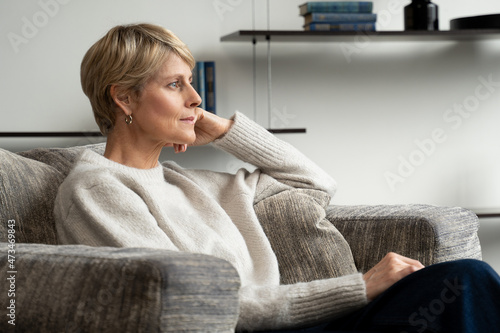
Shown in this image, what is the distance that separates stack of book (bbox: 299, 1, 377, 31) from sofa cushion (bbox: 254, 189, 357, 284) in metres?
0.98

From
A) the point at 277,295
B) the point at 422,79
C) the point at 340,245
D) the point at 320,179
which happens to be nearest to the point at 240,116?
the point at 320,179

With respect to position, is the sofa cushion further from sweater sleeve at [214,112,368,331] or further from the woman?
sweater sleeve at [214,112,368,331]

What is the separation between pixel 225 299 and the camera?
40.5 inches

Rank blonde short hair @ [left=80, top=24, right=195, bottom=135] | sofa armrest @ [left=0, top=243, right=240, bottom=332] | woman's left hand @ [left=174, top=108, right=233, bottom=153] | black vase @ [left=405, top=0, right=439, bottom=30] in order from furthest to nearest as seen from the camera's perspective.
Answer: black vase @ [left=405, top=0, right=439, bottom=30]
woman's left hand @ [left=174, top=108, right=233, bottom=153]
blonde short hair @ [left=80, top=24, right=195, bottom=135]
sofa armrest @ [left=0, top=243, right=240, bottom=332]

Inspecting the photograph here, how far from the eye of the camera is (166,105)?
64.0 inches

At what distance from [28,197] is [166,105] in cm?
37

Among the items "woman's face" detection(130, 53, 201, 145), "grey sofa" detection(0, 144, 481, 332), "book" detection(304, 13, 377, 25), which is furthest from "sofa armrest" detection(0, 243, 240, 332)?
"book" detection(304, 13, 377, 25)

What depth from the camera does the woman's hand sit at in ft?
4.44

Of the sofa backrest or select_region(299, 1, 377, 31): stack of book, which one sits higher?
select_region(299, 1, 377, 31): stack of book

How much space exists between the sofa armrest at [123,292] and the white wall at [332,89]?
1579 mm

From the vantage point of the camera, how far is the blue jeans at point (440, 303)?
1191 millimetres

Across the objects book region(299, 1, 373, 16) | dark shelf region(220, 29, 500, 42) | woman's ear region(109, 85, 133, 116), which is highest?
book region(299, 1, 373, 16)

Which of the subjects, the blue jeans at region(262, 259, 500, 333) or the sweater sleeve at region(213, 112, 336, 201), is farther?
the sweater sleeve at region(213, 112, 336, 201)

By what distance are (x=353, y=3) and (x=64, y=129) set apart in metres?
1.18
